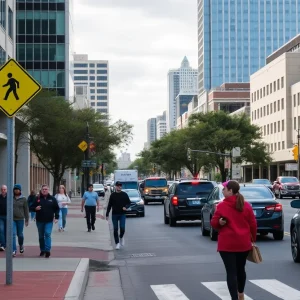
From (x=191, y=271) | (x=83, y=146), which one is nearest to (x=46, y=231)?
(x=191, y=271)

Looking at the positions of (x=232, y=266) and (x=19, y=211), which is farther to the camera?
(x=19, y=211)

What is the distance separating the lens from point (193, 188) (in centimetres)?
3055

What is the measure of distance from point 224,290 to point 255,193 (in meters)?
10.4

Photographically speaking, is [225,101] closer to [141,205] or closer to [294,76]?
[294,76]

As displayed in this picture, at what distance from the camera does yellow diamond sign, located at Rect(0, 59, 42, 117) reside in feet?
39.9

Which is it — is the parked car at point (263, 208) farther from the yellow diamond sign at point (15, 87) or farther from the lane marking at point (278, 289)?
the yellow diamond sign at point (15, 87)

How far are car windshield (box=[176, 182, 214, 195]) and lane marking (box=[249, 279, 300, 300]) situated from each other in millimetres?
16498

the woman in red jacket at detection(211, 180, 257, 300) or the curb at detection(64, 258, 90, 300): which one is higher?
the woman in red jacket at detection(211, 180, 257, 300)

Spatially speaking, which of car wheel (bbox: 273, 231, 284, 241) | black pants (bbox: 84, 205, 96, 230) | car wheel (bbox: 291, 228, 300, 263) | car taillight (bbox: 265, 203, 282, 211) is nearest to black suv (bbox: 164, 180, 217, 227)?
black pants (bbox: 84, 205, 96, 230)

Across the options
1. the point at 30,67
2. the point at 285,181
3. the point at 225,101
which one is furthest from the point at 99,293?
the point at 225,101

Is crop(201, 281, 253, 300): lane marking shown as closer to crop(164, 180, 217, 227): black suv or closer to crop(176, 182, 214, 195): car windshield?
crop(164, 180, 217, 227): black suv

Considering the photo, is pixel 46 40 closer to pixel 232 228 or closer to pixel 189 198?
pixel 189 198

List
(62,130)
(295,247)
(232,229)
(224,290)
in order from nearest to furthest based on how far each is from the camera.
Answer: (232,229) → (224,290) → (295,247) → (62,130)

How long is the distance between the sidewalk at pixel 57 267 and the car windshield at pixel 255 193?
170 inches
